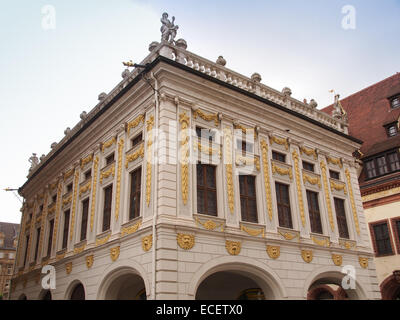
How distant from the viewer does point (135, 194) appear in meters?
16.1

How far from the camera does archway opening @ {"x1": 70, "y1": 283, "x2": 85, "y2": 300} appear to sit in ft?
59.4

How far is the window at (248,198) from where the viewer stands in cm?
1666

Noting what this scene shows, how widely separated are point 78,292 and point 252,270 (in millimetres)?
8448

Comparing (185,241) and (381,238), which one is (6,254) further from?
(185,241)

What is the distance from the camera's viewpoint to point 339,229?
2044 cm

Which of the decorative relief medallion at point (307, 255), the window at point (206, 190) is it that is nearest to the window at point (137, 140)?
the window at point (206, 190)

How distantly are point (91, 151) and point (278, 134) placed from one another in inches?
371

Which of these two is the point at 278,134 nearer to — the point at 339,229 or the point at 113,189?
the point at 339,229

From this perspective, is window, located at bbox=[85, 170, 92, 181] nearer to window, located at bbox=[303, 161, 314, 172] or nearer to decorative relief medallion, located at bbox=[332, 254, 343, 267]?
window, located at bbox=[303, 161, 314, 172]

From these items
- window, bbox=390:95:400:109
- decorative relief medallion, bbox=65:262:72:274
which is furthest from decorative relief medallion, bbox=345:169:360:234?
decorative relief medallion, bbox=65:262:72:274

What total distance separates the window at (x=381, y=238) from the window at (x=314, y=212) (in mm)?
9878
